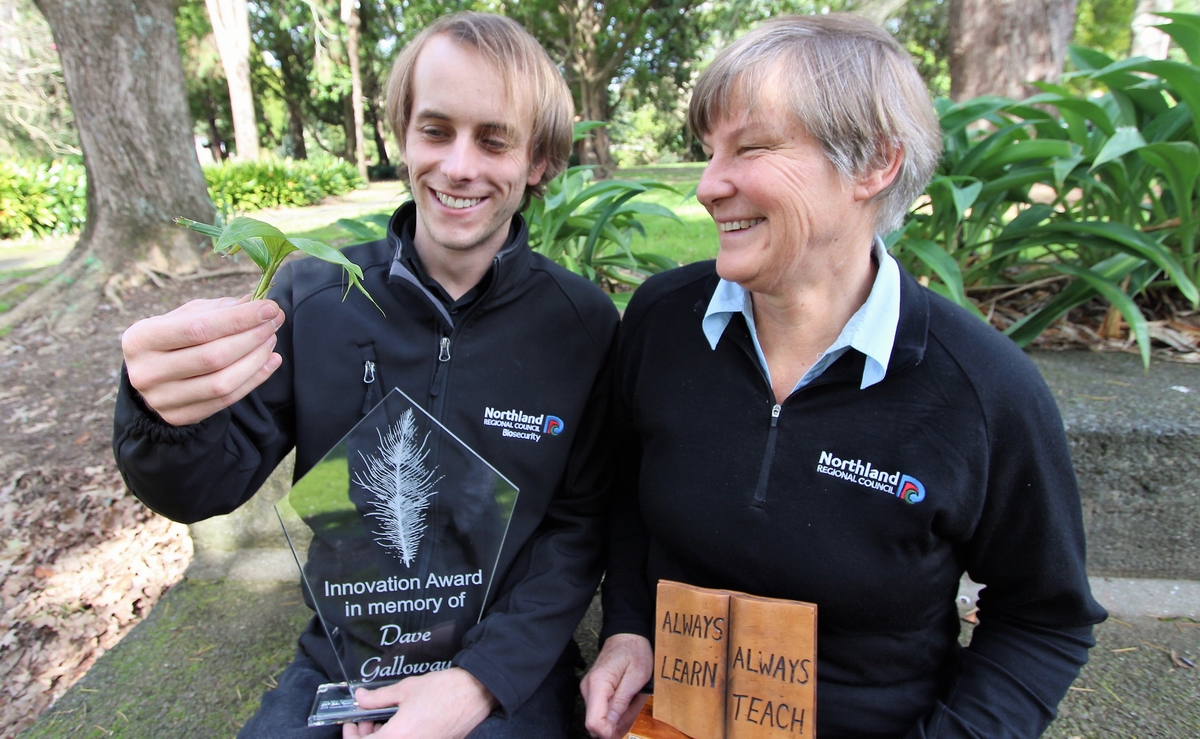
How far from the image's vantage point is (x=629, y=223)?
2912mm

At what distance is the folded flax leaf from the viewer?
2.67 ft

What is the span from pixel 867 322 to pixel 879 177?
27 centimetres

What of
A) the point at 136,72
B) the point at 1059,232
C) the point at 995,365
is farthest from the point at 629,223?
the point at 136,72

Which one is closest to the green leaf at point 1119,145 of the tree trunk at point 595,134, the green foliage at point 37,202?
the tree trunk at point 595,134

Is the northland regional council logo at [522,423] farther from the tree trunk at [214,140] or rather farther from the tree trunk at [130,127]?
the tree trunk at [214,140]

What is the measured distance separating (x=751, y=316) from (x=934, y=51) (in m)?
29.9

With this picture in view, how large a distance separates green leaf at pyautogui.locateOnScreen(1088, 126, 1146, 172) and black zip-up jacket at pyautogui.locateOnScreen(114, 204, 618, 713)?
67.5 inches

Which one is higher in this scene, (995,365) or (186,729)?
(995,365)

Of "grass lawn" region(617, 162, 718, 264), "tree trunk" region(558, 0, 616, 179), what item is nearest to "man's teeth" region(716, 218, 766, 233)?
"grass lawn" region(617, 162, 718, 264)

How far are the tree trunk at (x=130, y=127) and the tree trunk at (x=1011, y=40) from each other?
5.84 m

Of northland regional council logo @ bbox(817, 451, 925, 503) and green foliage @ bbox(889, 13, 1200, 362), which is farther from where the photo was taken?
green foliage @ bbox(889, 13, 1200, 362)

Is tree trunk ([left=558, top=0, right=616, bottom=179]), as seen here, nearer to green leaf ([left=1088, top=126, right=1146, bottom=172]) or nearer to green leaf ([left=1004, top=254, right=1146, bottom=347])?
green leaf ([left=1004, top=254, right=1146, bottom=347])

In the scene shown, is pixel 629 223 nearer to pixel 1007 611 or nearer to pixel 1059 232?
pixel 1059 232

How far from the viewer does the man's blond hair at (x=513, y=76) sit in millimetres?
1479
